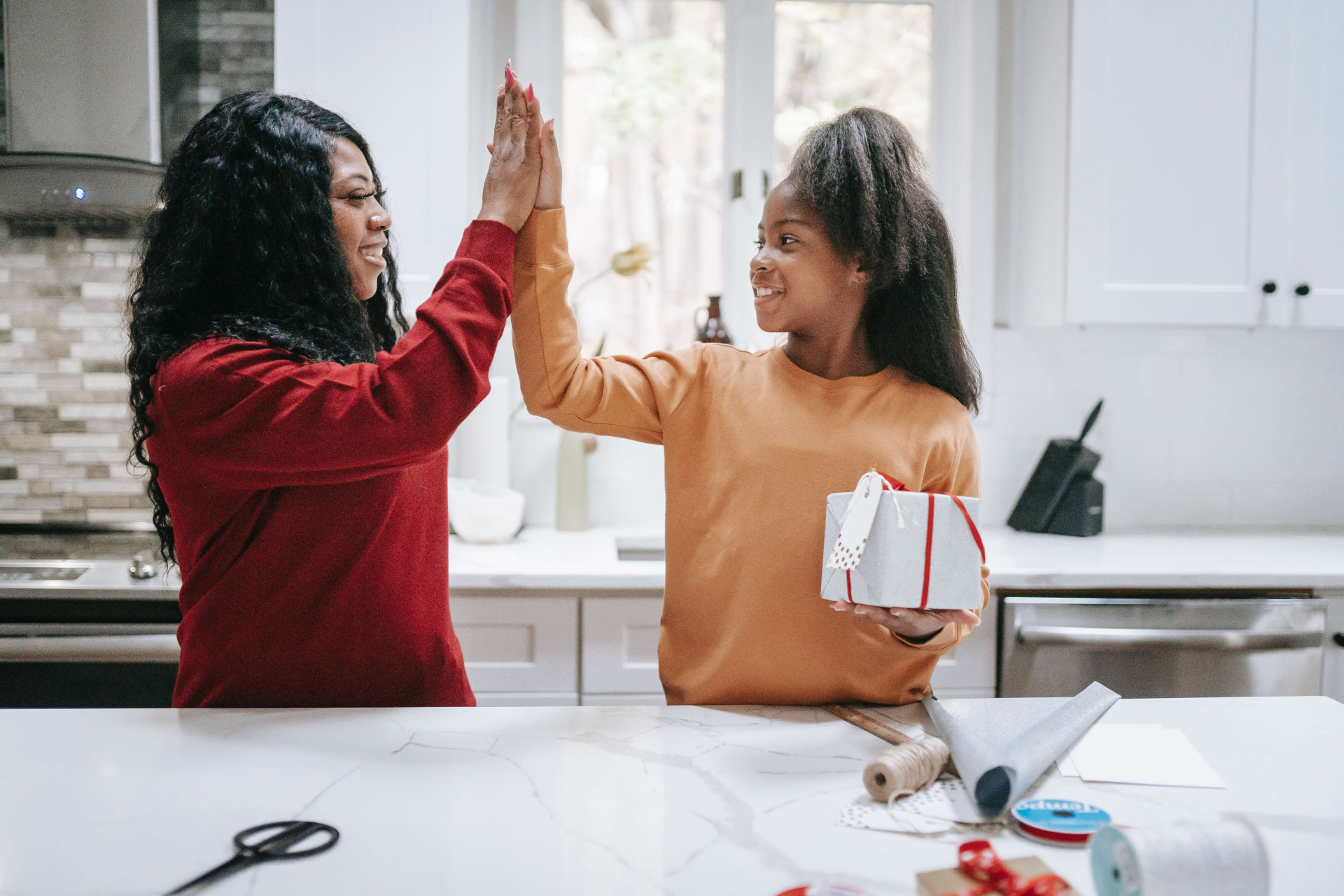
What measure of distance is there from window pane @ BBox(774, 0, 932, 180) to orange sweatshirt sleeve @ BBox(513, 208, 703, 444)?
160cm

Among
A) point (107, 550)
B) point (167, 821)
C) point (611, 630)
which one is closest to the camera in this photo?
point (167, 821)

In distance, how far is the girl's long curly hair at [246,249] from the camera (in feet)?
3.44

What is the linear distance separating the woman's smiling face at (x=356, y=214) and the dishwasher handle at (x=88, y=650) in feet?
3.31

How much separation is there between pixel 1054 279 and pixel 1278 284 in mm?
523

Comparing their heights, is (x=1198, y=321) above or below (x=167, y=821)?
above

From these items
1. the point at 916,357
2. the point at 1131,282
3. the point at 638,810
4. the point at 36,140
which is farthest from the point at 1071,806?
the point at 36,140

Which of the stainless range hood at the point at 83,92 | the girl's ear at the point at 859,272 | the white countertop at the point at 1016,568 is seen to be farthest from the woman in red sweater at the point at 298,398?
the stainless range hood at the point at 83,92

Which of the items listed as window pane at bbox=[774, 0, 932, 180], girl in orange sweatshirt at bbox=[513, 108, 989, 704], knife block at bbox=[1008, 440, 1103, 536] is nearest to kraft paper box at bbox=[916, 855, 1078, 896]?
girl in orange sweatshirt at bbox=[513, 108, 989, 704]

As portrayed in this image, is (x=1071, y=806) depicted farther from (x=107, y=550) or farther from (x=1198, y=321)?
(x=107, y=550)

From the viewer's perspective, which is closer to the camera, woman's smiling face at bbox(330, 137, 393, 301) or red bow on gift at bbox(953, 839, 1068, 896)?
red bow on gift at bbox(953, 839, 1068, 896)

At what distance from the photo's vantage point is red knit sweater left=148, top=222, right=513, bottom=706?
0.97 metres

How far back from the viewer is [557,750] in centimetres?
96

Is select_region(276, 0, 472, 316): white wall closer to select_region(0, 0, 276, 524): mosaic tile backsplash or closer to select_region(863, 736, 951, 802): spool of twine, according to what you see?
select_region(0, 0, 276, 524): mosaic tile backsplash

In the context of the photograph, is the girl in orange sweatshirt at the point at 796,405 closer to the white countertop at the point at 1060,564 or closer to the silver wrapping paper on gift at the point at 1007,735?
the silver wrapping paper on gift at the point at 1007,735
